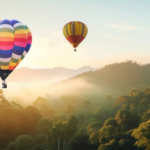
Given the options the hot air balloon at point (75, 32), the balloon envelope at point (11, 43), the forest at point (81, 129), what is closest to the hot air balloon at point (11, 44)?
the balloon envelope at point (11, 43)

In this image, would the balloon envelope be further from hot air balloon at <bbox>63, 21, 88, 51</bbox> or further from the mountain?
the mountain

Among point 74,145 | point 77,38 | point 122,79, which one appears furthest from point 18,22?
point 122,79

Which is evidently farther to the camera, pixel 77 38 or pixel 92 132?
pixel 92 132

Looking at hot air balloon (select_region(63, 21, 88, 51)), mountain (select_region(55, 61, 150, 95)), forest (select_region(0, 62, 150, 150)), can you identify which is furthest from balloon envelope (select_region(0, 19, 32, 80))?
mountain (select_region(55, 61, 150, 95))

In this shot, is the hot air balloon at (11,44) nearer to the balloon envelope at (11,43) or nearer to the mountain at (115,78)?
the balloon envelope at (11,43)

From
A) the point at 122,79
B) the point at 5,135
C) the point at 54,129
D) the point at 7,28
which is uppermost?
the point at 7,28

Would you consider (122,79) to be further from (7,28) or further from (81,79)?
(7,28)

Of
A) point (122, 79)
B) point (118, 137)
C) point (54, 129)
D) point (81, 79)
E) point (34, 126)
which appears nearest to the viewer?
point (118, 137)
